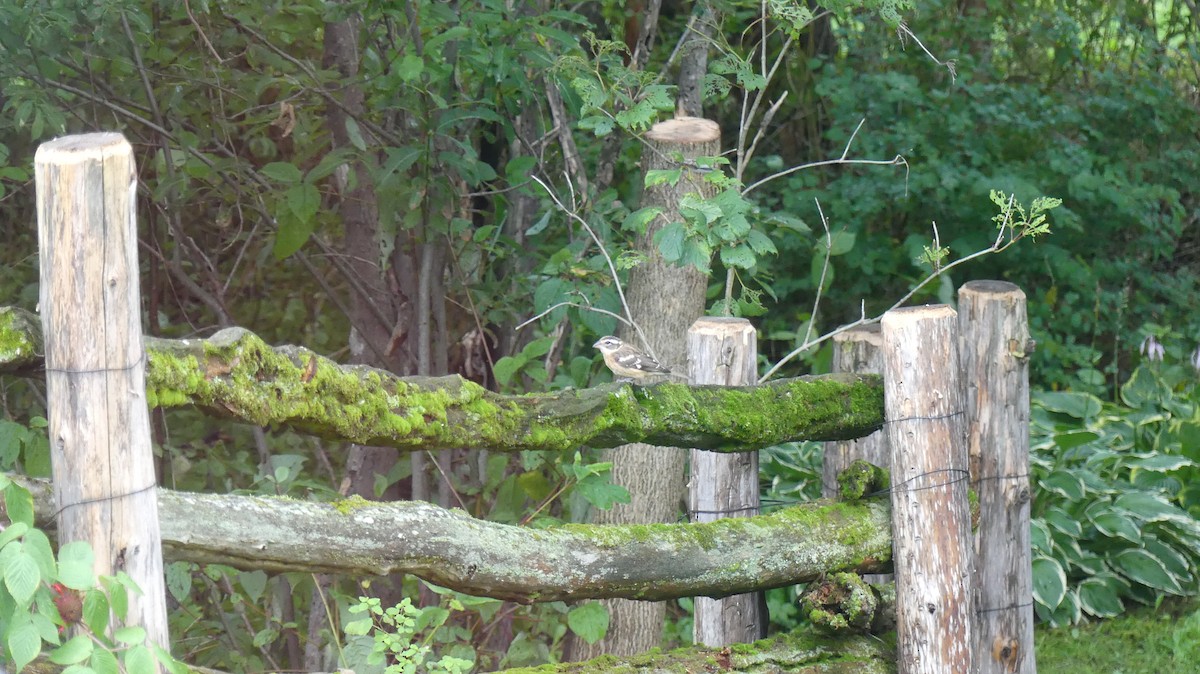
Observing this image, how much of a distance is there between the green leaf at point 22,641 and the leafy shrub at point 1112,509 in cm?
540

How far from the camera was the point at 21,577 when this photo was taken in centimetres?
216

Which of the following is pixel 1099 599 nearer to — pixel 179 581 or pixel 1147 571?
pixel 1147 571

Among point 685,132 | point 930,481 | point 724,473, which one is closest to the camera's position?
point 930,481

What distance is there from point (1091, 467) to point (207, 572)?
17.0ft

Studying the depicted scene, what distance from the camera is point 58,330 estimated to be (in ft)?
7.73

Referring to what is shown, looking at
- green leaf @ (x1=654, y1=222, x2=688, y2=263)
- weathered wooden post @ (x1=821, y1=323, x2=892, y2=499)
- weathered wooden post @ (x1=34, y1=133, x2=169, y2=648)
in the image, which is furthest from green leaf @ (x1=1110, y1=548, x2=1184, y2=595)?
weathered wooden post @ (x1=34, y1=133, x2=169, y2=648)

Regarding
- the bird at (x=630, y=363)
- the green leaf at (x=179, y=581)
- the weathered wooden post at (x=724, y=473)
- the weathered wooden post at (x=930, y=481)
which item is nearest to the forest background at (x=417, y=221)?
the green leaf at (x=179, y=581)

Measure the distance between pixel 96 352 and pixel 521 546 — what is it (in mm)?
1105

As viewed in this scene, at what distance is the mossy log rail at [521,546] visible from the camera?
2559 mm

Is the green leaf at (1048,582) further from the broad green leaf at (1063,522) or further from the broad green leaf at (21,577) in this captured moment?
the broad green leaf at (21,577)

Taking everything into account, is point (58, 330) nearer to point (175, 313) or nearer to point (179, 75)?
point (179, 75)

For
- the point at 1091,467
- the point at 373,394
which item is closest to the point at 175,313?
the point at 373,394

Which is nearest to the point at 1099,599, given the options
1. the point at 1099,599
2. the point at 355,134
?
the point at 1099,599

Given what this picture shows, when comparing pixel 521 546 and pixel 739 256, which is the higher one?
pixel 739 256
